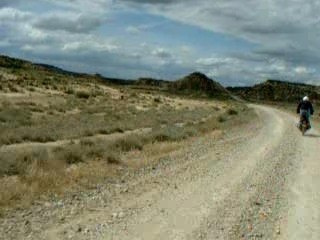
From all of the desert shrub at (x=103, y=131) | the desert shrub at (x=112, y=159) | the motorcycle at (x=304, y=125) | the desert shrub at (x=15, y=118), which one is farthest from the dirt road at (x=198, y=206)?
the desert shrub at (x=15, y=118)

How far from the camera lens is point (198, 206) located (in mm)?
12547

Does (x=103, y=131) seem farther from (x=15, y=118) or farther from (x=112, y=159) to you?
(x=112, y=159)

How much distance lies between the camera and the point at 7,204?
12094 mm

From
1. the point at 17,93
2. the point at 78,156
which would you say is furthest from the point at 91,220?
the point at 17,93

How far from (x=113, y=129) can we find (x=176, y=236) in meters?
24.4

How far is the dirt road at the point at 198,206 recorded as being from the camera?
34.4ft

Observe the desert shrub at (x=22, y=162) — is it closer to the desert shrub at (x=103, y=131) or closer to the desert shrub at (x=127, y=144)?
the desert shrub at (x=127, y=144)

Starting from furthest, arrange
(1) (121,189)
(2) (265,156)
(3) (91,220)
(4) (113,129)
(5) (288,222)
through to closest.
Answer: (4) (113,129)
(2) (265,156)
(1) (121,189)
(5) (288,222)
(3) (91,220)

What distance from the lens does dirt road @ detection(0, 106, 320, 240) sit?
10500 mm

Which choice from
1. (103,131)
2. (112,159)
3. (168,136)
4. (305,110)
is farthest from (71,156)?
(305,110)

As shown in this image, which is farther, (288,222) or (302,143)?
(302,143)

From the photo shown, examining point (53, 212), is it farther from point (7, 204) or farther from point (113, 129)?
point (113, 129)

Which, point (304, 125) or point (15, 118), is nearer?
point (304, 125)

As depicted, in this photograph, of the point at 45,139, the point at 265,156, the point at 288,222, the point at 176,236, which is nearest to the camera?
the point at 176,236
